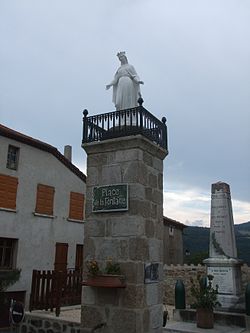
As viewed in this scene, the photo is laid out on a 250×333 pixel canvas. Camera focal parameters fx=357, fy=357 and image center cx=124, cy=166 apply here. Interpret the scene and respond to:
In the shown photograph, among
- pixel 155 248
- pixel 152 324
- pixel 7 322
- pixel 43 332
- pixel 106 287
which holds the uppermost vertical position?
pixel 155 248

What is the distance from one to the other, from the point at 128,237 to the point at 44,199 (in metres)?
10.6

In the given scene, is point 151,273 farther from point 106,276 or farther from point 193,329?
point 193,329

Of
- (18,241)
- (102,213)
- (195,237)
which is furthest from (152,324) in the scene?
(195,237)

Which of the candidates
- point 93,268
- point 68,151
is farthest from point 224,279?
point 68,151

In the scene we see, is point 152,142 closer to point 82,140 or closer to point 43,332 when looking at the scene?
point 82,140

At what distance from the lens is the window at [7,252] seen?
13664 millimetres

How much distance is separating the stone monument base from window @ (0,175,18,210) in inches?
314

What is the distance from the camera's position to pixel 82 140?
6383mm

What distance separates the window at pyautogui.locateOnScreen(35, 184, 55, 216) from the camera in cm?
1522

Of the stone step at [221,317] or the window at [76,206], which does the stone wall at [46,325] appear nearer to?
the stone step at [221,317]

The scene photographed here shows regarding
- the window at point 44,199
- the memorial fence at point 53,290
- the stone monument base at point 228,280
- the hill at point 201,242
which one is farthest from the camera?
the hill at point 201,242

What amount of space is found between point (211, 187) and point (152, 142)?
204 inches

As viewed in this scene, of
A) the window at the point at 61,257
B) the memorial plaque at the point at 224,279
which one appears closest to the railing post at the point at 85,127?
the memorial plaque at the point at 224,279

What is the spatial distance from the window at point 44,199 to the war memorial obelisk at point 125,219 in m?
9.51
